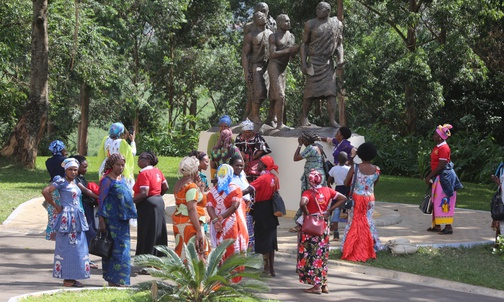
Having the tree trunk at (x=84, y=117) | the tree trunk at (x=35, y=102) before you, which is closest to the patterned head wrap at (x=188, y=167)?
the tree trunk at (x=35, y=102)

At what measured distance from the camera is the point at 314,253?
9484 millimetres

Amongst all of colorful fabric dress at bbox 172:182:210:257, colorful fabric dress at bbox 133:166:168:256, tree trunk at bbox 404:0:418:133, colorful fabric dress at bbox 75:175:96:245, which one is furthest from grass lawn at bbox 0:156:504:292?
colorful fabric dress at bbox 75:175:96:245

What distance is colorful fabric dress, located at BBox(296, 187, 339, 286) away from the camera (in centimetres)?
947

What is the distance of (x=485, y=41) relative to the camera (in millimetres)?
26125

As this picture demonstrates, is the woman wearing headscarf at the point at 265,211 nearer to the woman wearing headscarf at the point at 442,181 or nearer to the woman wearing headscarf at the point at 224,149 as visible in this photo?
the woman wearing headscarf at the point at 224,149

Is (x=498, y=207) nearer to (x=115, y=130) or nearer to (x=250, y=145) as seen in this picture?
(x=250, y=145)

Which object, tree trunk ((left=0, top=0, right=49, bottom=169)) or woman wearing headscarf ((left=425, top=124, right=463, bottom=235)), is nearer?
woman wearing headscarf ((left=425, top=124, right=463, bottom=235))

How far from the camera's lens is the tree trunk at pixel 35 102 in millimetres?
22891

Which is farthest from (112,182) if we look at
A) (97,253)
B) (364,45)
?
(364,45)

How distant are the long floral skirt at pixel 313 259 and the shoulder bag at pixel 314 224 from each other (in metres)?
0.07

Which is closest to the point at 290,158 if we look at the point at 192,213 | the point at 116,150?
the point at 116,150

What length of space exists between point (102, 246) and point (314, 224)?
7.87 feet

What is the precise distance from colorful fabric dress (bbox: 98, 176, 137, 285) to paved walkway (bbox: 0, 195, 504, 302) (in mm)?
569

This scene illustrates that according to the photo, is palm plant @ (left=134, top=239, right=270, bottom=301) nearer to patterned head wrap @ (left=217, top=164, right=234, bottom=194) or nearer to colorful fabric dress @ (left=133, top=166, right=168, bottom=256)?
patterned head wrap @ (left=217, top=164, right=234, bottom=194)
